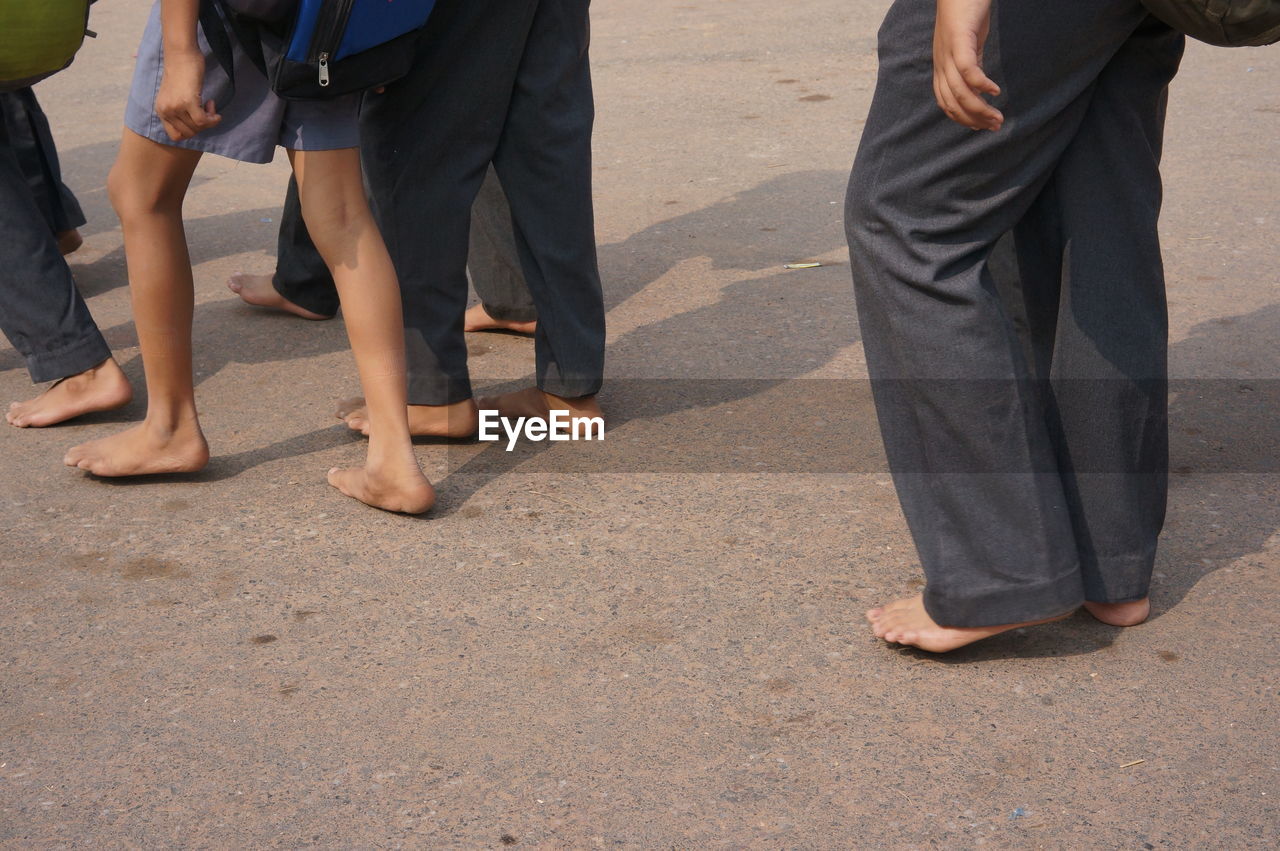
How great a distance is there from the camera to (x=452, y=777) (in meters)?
1.90

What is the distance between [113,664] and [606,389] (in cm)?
143

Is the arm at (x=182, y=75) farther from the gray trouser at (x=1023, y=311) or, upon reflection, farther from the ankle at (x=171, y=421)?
the gray trouser at (x=1023, y=311)

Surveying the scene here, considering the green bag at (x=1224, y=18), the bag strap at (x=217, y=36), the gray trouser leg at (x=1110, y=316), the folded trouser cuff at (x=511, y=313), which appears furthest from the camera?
the folded trouser cuff at (x=511, y=313)

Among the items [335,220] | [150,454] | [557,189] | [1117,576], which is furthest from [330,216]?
[1117,576]

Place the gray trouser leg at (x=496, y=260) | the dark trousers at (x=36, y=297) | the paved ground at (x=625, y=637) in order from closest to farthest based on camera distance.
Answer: the paved ground at (x=625, y=637) → the dark trousers at (x=36, y=297) → the gray trouser leg at (x=496, y=260)

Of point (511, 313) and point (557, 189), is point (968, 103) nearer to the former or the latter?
point (557, 189)

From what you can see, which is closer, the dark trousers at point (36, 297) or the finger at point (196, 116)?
the finger at point (196, 116)

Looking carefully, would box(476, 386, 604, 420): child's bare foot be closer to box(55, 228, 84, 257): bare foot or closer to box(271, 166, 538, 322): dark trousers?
box(271, 166, 538, 322): dark trousers

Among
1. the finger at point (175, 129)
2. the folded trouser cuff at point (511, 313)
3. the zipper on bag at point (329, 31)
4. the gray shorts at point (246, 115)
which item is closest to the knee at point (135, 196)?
the gray shorts at point (246, 115)

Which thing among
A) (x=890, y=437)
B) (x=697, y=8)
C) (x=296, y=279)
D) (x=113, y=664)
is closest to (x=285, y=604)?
(x=113, y=664)

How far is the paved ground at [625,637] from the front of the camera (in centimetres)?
184

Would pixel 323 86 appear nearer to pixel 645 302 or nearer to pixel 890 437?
pixel 890 437

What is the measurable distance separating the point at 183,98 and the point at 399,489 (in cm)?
81

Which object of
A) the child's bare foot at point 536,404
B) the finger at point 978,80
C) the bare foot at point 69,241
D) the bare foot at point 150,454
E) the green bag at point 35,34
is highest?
the finger at point 978,80
